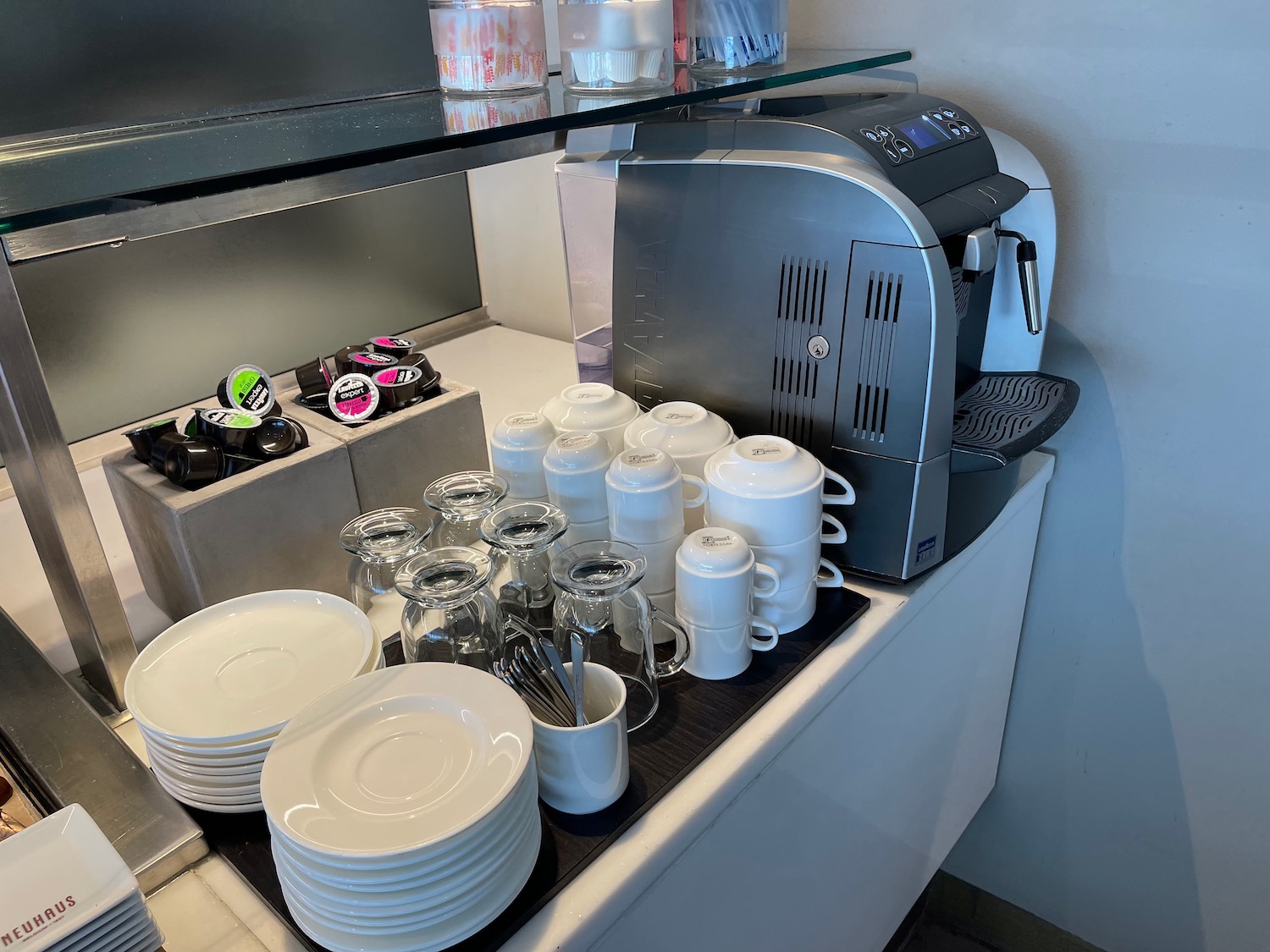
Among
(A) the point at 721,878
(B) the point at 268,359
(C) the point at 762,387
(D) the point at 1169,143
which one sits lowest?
(A) the point at 721,878

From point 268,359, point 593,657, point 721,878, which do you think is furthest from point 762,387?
point 268,359

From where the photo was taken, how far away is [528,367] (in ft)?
5.06

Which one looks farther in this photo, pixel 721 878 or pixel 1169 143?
pixel 1169 143

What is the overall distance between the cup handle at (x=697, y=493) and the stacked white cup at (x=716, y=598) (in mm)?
70

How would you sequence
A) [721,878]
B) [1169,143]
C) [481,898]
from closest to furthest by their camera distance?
[481,898] → [721,878] → [1169,143]

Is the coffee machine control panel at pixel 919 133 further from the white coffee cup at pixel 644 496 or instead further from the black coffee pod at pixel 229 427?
the black coffee pod at pixel 229 427

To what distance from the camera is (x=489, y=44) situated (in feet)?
2.47

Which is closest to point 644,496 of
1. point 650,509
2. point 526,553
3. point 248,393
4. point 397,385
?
point 650,509

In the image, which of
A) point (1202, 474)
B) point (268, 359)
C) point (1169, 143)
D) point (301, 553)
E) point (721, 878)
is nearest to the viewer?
point (721, 878)

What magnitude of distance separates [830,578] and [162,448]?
2.11 ft

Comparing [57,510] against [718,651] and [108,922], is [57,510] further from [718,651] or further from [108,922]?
[718,651]

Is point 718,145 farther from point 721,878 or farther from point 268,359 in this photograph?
point 268,359

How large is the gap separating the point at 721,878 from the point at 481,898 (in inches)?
9.8

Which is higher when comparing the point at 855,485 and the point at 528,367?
the point at 855,485
